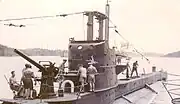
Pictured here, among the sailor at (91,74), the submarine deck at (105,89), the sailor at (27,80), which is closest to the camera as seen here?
the submarine deck at (105,89)

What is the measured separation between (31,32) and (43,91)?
2724 millimetres

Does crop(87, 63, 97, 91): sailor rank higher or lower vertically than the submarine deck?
higher

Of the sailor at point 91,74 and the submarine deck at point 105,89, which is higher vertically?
the sailor at point 91,74

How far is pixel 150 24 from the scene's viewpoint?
26.5 ft

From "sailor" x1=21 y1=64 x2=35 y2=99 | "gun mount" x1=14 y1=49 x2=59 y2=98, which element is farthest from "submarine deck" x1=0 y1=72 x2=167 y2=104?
"sailor" x1=21 y1=64 x2=35 y2=99

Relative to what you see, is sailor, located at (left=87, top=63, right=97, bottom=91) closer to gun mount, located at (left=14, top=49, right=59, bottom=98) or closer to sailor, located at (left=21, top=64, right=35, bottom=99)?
gun mount, located at (left=14, top=49, right=59, bottom=98)

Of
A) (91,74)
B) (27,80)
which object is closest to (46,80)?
(27,80)

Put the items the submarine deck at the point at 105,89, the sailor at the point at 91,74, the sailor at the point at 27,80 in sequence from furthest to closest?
the sailor at the point at 91,74 → the sailor at the point at 27,80 → the submarine deck at the point at 105,89

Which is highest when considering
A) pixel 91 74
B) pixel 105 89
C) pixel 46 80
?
pixel 91 74

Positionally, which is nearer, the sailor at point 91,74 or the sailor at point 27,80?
the sailor at point 27,80

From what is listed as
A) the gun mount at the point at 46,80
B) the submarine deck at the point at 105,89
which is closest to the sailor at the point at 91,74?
the submarine deck at the point at 105,89

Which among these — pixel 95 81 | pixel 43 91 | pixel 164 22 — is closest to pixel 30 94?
pixel 43 91

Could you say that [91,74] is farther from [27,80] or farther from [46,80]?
[27,80]

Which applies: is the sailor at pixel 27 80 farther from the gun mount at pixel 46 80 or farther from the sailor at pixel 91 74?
the sailor at pixel 91 74
